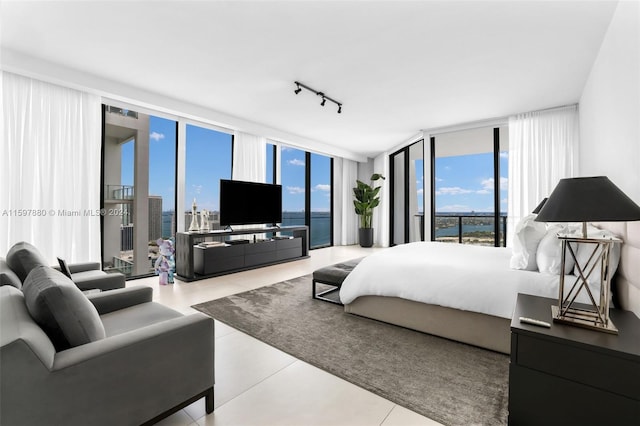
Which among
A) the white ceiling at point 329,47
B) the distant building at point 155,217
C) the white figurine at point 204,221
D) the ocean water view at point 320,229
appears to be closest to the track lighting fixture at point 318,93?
the white ceiling at point 329,47

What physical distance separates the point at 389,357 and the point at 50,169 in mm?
4112

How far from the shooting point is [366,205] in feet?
25.9

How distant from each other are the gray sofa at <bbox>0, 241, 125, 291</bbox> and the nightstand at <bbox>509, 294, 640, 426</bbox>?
2.58m

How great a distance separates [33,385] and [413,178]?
756 cm

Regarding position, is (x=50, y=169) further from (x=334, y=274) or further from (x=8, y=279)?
(x=334, y=274)

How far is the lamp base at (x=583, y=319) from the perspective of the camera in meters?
1.27

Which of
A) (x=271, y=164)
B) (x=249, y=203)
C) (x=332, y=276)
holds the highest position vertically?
(x=271, y=164)

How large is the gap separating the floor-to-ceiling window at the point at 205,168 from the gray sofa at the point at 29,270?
197 cm

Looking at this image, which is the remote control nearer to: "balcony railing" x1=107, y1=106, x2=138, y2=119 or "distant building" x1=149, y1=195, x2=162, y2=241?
"distant building" x1=149, y1=195, x2=162, y2=241

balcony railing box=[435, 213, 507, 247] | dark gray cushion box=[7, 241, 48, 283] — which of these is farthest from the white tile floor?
balcony railing box=[435, 213, 507, 247]

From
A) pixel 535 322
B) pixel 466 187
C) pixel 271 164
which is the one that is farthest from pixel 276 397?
pixel 466 187

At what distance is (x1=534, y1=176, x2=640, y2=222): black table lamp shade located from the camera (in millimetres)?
1206

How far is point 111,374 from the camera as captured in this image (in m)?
1.14

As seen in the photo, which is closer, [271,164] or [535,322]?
[535,322]
